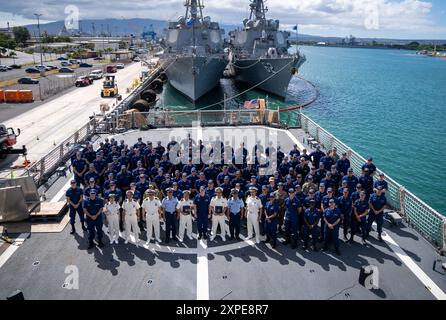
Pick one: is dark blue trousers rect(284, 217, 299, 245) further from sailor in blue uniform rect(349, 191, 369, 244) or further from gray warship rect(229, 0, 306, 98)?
gray warship rect(229, 0, 306, 98)

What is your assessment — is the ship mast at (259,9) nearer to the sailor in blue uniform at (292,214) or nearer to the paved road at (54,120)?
the paved road at (54,120)

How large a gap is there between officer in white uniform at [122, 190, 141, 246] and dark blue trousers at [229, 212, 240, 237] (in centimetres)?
228

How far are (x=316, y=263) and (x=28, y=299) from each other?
587 centimetres

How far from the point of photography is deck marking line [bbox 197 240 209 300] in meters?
6.91

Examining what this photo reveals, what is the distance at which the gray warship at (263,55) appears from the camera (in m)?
42.9

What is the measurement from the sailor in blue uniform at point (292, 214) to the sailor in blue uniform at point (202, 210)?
1897 mm

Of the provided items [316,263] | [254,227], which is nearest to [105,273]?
[254,227]

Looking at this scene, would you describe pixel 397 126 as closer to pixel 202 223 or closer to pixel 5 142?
pixel 202 223

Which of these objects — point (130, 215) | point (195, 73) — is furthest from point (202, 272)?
point (195, 73)

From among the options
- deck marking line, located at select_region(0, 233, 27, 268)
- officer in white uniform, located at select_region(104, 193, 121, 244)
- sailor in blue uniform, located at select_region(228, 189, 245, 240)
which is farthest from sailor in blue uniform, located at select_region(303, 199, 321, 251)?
deck marking line, located at select_region(0, 233, 27, 268)

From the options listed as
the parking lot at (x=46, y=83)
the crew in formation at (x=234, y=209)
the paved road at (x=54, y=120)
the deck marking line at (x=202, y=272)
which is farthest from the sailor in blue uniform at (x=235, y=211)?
the parking lot at (x=46, y=83)
